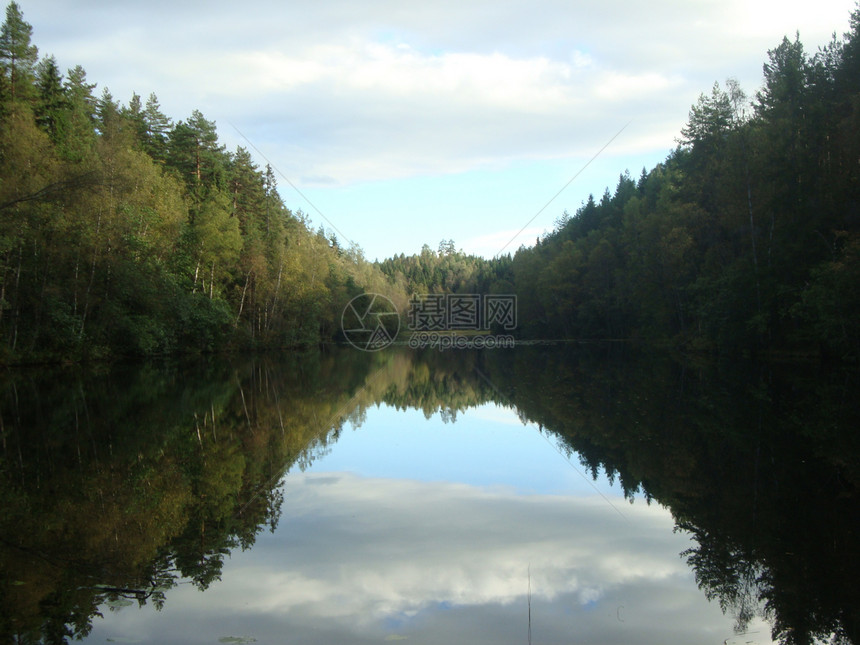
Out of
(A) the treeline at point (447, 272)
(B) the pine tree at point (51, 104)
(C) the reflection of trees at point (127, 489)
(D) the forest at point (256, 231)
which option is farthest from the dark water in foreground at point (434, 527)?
(A) the treeline at point (447, 272)

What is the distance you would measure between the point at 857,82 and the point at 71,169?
107 feet

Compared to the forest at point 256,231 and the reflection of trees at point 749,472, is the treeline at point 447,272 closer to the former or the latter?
the forest at point 256,231

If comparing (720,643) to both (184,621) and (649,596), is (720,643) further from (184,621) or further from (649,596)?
(184,621)

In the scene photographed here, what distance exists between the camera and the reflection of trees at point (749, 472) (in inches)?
196

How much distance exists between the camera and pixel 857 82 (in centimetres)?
2358

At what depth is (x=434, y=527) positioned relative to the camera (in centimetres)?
692

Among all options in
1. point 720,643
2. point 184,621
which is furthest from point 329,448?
point 720,643

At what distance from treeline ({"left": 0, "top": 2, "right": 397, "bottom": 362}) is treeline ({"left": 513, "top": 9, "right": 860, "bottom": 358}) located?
990 inches

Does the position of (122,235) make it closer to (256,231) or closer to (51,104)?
(51,104)

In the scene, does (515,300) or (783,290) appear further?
(515,300)

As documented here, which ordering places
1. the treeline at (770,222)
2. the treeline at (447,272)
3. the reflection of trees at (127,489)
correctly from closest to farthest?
the reflection of trees at (127,489), the treeline at (770,222), the treeline at (447,272)

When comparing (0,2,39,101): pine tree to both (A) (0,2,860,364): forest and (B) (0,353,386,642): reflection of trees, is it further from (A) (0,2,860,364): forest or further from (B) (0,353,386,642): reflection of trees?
(B) (0,353,386,642): reflection of trees

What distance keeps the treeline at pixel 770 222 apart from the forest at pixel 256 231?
0.33 ft

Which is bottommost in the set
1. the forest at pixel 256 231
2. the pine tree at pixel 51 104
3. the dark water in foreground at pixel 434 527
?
the dark water in foreground at pixel 434 527
